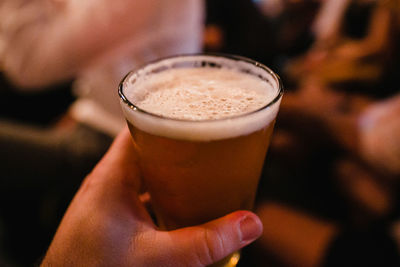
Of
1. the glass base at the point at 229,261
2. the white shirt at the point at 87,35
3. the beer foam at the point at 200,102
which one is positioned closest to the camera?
the beer foam at the point at 200,102

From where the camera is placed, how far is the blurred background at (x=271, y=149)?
200 cm

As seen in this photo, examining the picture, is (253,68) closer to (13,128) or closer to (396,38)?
(13,128)

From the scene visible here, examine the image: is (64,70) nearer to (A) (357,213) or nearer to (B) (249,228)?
(B) (249,228)

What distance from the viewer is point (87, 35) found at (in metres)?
1.94

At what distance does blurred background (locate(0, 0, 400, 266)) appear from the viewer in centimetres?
200

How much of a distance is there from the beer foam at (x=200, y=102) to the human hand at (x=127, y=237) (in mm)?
247

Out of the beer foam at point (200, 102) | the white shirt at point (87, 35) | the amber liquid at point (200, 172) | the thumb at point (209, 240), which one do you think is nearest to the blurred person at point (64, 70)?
the white shirt at point (87, 35)

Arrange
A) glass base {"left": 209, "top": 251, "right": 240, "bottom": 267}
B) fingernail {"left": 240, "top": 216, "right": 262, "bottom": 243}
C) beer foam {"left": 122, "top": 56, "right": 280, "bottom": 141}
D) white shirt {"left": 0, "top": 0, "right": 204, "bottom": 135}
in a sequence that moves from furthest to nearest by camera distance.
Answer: white shirt {"left": 0, "top": 0, "right": 204, "bottom": 135}, glass base {"left": 209, "top": 251, "right": 240, "bottom": 267}, fingernail {"left": 240, "top": 216, "right": 262, "bottom": 243}, beer foam {"left": 122, "top": 56, "right": 280, "bottom": 141}

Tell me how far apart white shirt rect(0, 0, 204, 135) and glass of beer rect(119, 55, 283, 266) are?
3.80ft

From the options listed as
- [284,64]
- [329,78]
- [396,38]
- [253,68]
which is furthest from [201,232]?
[284,64]

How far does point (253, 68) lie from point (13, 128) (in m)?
2.30

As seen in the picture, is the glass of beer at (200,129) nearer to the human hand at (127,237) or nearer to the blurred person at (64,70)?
the human hand at (127,237)

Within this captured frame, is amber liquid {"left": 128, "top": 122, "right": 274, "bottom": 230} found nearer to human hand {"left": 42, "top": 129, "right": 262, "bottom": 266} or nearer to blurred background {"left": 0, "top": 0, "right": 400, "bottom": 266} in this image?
human hand {"left": 42, "top": 129, "right": 262, "bottom": 266}

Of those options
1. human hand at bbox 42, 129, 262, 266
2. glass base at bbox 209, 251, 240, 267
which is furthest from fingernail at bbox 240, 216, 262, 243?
Result: glass base at bbox 209, 251, 240, 267
